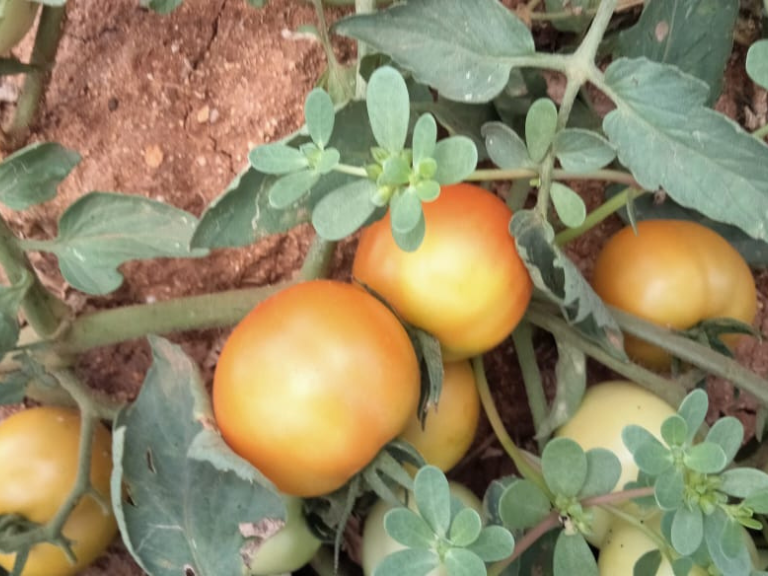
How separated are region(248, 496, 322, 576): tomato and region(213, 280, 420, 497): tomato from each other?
0.11 m

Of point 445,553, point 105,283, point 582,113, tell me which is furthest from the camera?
point 582,113

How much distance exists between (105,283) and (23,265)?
0.26ft

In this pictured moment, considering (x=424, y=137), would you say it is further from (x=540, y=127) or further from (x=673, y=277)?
(x=673, y=277)

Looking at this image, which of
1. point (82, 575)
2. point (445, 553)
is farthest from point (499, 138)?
point (82, 575)

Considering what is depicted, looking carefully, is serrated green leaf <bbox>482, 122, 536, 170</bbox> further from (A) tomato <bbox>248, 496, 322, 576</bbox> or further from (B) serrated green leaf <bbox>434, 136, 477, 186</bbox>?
(A) tomato <bbox>248, 496, 322, 576</bbox>

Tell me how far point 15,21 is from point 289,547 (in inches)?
20.4

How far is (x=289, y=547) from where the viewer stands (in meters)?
0.70

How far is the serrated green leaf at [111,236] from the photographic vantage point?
615 millimetres

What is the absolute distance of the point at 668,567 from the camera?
2.06 ft

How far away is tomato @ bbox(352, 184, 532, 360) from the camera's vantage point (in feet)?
1.95

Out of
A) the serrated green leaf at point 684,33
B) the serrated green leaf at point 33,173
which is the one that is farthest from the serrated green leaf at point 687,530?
the serrated green leaf at point 33,173

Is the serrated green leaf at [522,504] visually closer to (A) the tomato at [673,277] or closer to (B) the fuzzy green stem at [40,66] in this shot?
(A) the tomato at [673,277]

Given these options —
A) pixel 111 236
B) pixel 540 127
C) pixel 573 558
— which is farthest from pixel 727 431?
pixel 111 236

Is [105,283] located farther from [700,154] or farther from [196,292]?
[700,154]
